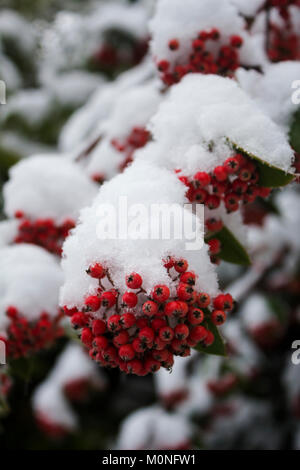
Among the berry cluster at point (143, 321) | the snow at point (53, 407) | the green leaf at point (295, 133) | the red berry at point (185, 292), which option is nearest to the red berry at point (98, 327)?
the berry cluster at point (143, 321)

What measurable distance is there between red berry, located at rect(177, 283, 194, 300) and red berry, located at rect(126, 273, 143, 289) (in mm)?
96

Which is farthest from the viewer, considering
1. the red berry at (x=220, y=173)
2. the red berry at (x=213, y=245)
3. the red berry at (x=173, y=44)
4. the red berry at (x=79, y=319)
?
the red berry at (x=173, y=44)

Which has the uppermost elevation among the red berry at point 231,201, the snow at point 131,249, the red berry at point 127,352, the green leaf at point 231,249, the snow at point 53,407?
the snow at point 53,407

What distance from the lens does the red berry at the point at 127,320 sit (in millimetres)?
998

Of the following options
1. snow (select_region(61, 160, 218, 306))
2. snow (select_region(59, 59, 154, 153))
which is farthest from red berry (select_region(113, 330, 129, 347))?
snow (select_region(59, 59, 154, 153))

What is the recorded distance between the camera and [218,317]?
1.10 meters

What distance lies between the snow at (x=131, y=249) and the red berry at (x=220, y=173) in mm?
105

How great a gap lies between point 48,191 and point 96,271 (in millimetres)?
988

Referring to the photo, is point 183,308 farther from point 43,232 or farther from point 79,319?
point 43,232

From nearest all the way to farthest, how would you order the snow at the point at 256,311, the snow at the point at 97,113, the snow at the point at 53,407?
the snow at the point at 97,113, the snow at the point at 256,311, the snow at the point at 53,407

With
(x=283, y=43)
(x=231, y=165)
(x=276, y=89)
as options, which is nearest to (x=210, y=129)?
(x=231, y=165)

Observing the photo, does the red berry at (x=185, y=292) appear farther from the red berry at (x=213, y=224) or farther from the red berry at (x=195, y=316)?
the red berry at (x=213, y=224)

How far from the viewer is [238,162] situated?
1.21 metres
